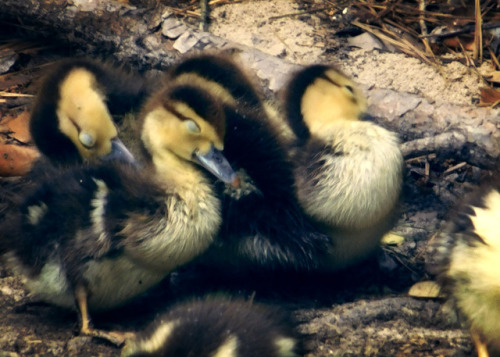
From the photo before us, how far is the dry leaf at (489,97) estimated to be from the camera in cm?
389

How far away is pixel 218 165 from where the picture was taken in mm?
2836

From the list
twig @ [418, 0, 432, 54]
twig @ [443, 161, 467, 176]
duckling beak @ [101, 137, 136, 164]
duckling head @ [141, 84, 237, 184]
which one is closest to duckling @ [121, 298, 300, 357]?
duckling head @ [141, 84, 237, 184]

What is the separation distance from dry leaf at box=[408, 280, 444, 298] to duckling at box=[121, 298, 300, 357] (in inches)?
25.4

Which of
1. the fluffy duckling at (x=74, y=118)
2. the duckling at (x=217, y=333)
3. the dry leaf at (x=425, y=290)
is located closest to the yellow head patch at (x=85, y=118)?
the fluffy duckling at (x=74, y=118)

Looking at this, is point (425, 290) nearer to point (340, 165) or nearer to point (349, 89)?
point (340, 165)

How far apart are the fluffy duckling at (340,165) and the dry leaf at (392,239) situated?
216 millimetres

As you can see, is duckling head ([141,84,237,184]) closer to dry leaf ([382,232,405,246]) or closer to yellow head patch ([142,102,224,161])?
yellow head patch ([142,102,224,161])

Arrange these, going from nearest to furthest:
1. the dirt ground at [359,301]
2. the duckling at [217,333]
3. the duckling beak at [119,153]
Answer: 1. the duckling at [217,333]
2. the dirt ground at [359,301]
3. the duckling beak at [119,153]

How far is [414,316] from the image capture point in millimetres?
2863

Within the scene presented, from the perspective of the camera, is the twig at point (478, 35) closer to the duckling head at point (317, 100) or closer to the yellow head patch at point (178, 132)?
the duckling head at point (317, 100)

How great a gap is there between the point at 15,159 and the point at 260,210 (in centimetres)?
143

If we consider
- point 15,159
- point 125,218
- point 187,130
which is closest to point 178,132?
point 187,130

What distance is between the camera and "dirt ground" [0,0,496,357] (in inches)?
106

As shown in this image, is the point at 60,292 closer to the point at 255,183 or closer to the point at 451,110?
the point at 255,183
